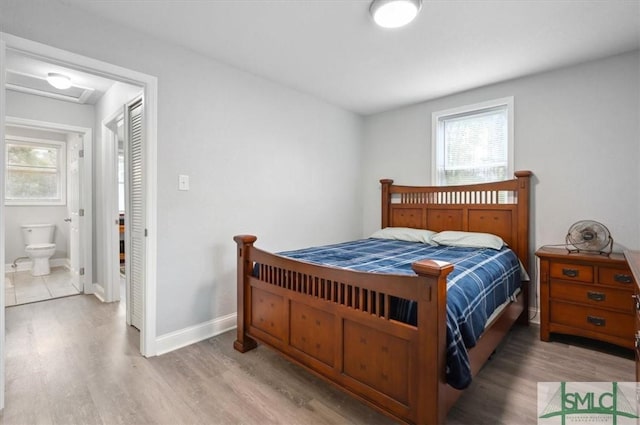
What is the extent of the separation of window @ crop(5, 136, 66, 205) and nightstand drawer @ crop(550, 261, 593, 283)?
278 inches

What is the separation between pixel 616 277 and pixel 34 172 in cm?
765

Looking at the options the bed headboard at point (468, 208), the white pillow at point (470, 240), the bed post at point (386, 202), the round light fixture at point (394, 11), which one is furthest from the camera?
the bed post at point (386, 202)

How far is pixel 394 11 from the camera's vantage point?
6.17ft

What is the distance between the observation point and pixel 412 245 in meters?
3.14

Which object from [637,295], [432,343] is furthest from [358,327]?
[637,295]

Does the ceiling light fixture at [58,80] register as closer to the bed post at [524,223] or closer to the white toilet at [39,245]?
the white toilet at [39,245]

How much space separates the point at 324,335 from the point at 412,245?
1.70 m

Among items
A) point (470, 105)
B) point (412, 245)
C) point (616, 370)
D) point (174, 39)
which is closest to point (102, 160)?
point (174, 39)

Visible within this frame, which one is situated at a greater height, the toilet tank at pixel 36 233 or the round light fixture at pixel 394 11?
the round light fixture at pixel 394 11

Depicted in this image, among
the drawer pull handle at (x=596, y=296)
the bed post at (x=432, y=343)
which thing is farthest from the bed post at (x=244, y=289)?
the drawer pull handle at (x=596, y=296)

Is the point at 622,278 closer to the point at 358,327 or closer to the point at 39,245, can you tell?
the point at 358,327

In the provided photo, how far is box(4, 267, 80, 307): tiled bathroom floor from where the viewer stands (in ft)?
11.6

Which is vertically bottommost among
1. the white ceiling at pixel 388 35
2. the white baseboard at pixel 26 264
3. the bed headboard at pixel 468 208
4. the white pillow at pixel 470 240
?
the white baseboard at pixel 26 264

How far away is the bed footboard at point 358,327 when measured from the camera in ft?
4.30
